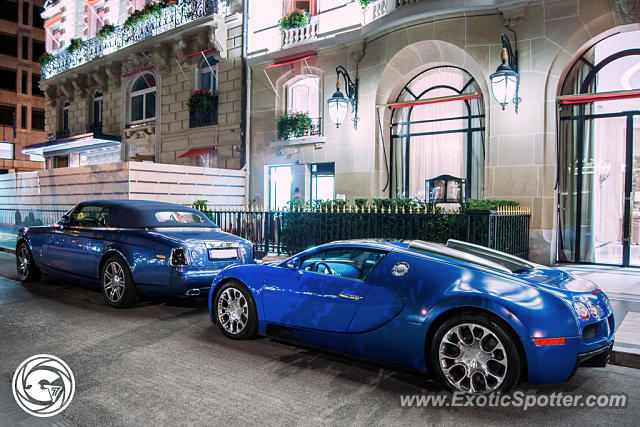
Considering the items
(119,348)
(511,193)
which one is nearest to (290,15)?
(511,193)

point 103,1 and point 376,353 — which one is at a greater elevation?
point 103,1

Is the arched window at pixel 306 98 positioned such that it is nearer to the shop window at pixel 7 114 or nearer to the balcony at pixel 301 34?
the balcony at pixel 301 34

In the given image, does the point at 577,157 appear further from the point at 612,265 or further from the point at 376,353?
the point at 376,353

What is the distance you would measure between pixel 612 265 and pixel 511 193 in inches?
112

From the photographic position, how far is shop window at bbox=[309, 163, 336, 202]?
53.4ft

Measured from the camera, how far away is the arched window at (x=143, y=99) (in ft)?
76.8

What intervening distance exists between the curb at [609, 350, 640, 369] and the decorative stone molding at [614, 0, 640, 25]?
31.5 ft

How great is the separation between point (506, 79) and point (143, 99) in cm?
1840

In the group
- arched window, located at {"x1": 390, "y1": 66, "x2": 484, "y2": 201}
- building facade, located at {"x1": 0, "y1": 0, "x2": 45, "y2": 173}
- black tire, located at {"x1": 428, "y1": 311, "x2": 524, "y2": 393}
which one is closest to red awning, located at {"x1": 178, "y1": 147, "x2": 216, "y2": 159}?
arched window, located at {"x1": 390, "y1": 66, "x2": 484, "y2": 201}

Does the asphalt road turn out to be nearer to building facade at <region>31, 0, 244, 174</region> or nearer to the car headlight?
the car headlight

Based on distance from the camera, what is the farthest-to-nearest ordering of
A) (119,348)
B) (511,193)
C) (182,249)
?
(511,193) → (182,249) → (119,348)

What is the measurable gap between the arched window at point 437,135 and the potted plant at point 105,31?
57.3ft

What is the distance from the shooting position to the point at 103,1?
27062mm

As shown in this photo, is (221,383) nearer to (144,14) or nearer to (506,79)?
(506,79)
